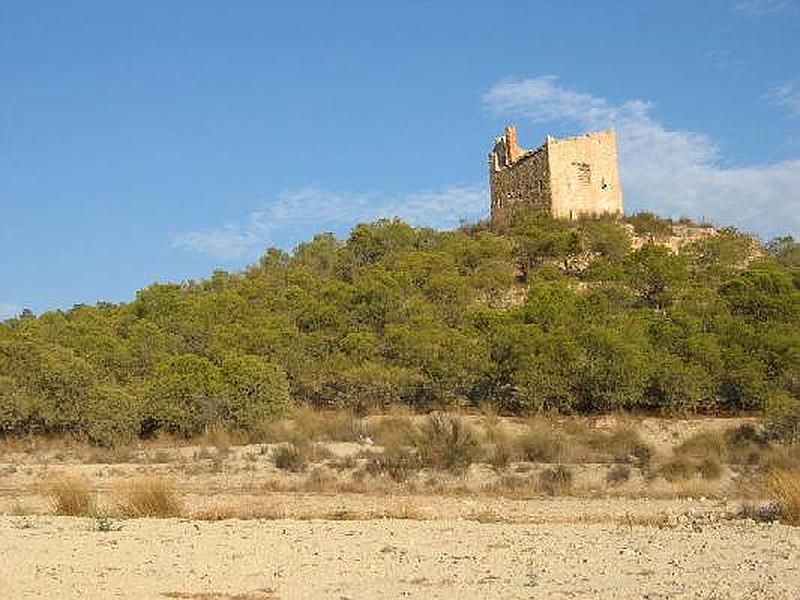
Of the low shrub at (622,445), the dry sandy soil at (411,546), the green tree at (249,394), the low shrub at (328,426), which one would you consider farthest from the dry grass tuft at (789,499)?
the green tree at (249,394)

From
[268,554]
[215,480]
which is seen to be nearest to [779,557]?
[268,554]

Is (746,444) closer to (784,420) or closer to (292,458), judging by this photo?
(784,420)

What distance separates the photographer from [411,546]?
11.1m

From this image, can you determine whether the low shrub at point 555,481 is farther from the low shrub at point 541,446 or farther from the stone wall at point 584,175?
the stone wall at point 584,175

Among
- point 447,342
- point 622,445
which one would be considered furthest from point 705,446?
point 447,342

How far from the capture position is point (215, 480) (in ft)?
75.1

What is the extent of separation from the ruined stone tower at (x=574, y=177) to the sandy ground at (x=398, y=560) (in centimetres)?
3517

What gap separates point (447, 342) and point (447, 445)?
8.80 m

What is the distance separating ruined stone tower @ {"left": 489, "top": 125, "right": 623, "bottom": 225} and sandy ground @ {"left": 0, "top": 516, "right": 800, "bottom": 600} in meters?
35.2

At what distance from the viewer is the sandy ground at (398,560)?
855 centimetres

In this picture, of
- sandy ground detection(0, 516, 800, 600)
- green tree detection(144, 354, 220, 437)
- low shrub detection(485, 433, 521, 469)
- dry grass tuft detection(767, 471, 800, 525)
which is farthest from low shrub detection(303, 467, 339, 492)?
dry grass tuft detection(767, 471, 800, 525)

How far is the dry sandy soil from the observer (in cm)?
869

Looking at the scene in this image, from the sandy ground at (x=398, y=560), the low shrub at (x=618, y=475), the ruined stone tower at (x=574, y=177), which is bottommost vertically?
the low shrub at (x=618, y=475)

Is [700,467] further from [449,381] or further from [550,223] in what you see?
[550,223]
